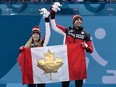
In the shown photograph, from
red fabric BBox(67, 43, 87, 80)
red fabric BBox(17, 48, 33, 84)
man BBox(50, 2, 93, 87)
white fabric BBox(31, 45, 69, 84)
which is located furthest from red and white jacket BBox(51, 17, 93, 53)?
red fabric BBox(17, 48, 33, 84)

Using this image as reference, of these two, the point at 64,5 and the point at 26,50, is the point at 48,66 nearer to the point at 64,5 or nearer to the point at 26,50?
the point at 26,50

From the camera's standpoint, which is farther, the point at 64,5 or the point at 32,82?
the point at 64,5

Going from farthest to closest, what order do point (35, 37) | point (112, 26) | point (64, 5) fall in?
point (64, 5)
point (112, 26)
point (35, 37)

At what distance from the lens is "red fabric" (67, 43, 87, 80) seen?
715 cm

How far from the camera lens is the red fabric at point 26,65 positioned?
23.6ft

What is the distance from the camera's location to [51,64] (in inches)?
281

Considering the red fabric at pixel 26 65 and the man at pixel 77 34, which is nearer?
the man at pixel 77 34

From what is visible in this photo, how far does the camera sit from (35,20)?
8.23 m

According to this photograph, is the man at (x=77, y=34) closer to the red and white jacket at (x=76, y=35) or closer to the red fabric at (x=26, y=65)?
the red and white jacket at (x=76, y=35)

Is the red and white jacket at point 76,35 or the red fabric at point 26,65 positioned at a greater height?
the red and white jacket at point 76,35

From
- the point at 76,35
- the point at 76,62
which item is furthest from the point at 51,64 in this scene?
the point at 76,35

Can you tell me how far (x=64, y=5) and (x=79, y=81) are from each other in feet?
7.12

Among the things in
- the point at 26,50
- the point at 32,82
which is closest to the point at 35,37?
the point at 26,50

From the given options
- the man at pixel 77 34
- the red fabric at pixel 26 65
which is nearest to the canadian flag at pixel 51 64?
the red fabric at pixel 26 65
